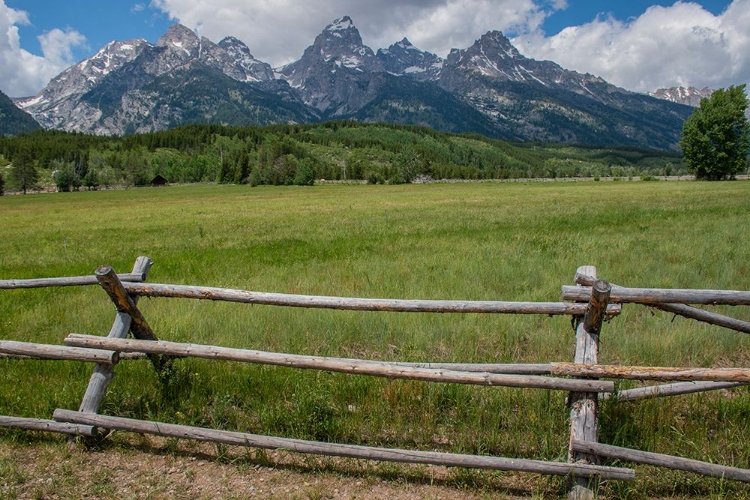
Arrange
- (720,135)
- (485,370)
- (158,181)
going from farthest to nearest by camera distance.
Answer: (158,181), (720,135), (485,370)

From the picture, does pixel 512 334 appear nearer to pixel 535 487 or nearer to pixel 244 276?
pixel 535 487

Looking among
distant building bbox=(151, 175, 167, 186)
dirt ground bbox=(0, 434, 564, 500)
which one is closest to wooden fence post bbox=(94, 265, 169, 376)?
dirt ground bbox=(0, 434, 564, 500)

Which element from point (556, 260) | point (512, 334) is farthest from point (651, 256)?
point (512, 334)

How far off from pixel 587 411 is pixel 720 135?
10135 centimetres

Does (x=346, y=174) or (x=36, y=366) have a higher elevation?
(x=346, y=174)

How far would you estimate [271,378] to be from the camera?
5.72 m

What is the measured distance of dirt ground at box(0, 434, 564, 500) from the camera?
415 centimetres

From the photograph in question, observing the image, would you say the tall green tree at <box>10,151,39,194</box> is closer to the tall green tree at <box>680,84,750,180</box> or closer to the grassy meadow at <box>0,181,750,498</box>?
the grassy meadow at <box>0,181,750,498</box>

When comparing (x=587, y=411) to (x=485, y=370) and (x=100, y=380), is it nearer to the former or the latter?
(x=485, y=370)

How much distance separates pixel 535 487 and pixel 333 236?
18.0m

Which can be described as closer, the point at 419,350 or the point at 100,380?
the point at 100,380

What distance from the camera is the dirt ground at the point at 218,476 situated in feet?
13.6

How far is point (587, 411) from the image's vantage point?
3975mm

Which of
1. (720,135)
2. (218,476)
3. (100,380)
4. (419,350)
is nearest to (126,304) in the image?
(100,380)
